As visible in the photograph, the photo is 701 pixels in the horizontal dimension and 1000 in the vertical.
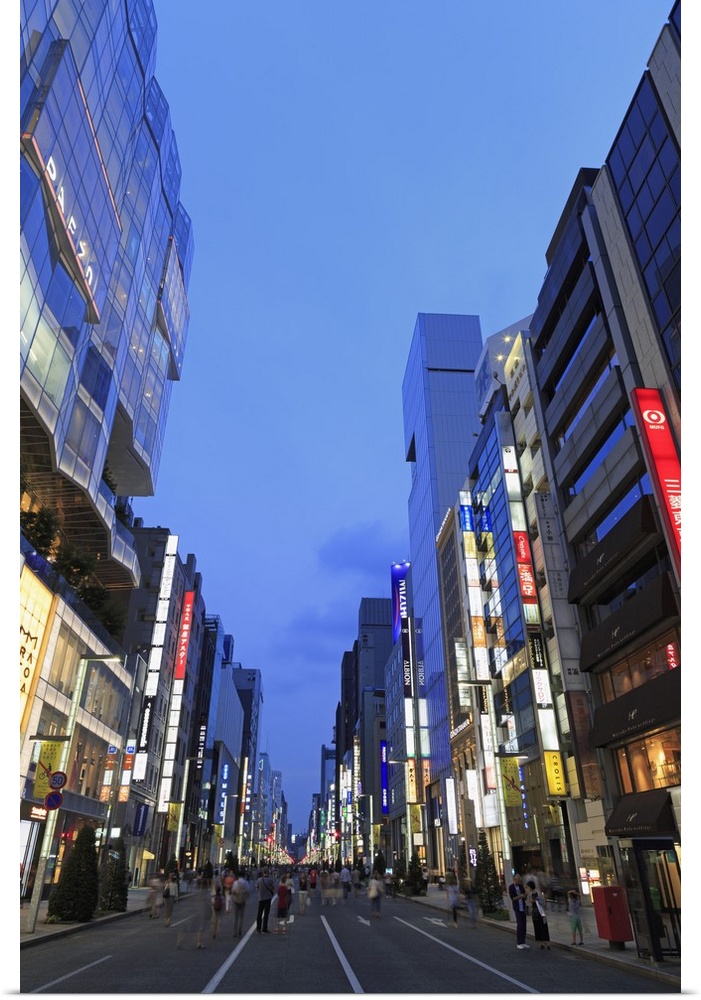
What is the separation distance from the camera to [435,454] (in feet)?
280

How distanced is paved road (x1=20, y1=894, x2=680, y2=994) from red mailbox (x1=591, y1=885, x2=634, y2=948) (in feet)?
Result: 3.15

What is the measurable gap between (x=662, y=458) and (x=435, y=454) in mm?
63201

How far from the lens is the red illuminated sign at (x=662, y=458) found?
69.4 feet

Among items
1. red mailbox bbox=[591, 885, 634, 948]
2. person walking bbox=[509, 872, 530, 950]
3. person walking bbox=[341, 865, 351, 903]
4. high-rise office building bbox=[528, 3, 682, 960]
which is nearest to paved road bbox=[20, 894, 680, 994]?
person walking bbox=[509, 872, 530, 950]

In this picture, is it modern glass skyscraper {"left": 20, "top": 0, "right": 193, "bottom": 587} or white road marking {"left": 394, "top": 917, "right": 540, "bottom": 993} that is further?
modern glass skyscraper {"left": 20, "top": 0, "right": 193, "bottom": 587}

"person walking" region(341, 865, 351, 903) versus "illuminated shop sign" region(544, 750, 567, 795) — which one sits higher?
"illuminated shop sign" region(544, 750, 567, 795)

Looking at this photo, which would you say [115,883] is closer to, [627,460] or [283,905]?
[283,905]

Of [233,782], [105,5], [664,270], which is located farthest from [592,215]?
[233,782]

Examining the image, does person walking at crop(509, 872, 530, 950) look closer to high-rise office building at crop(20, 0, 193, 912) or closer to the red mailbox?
the red mailbox

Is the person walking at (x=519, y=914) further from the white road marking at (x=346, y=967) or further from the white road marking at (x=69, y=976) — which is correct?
the white road marking at (x=69, y=976)

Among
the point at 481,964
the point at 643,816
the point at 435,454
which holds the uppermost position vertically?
the point at 435,454

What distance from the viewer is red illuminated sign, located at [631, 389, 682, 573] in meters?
21.2

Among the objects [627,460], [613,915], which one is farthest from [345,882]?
[627,460]

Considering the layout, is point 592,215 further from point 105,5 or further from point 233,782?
point 233,782
